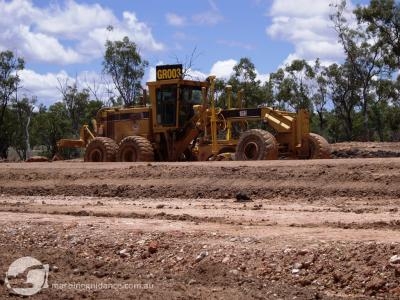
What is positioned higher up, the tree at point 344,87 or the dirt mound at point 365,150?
the tree at point 344,87

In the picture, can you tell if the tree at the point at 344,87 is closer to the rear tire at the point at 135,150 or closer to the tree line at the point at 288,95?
the tree line at the point at 288,95

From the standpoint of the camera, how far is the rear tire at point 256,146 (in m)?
20.7

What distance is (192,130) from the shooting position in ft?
79.4

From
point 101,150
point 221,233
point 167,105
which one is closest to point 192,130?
point 167,105

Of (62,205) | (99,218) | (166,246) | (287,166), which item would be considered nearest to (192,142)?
(287,166)

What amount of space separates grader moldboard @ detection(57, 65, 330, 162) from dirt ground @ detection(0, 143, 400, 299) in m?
3.81

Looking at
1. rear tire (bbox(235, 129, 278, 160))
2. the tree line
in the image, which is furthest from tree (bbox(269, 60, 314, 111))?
rear tire (bbox(235, 129, 278, 160))

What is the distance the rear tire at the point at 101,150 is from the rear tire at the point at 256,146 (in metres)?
5.61

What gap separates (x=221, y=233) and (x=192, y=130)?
14.7 meters

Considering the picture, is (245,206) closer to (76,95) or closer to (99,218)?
(99,218)

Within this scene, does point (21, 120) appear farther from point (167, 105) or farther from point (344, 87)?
point (167, 105)

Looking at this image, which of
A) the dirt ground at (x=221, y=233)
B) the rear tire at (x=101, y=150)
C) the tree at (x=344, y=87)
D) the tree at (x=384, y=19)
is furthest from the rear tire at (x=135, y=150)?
the tree at (x=344, y=87)

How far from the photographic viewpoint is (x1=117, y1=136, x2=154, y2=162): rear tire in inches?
936

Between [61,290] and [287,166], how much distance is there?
389 inches
